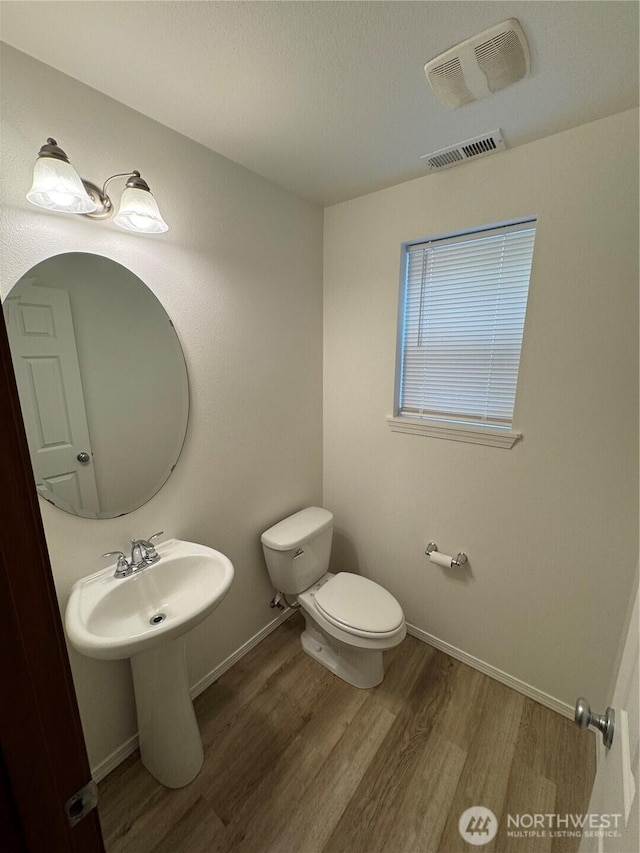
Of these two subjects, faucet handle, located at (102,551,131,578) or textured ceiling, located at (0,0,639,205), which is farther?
faucet handle, located at (102,551,131,578)

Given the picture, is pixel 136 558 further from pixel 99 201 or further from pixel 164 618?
pixel 99 201

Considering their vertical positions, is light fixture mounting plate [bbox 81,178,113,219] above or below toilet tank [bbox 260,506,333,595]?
above

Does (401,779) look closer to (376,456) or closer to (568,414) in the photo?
(376,456)

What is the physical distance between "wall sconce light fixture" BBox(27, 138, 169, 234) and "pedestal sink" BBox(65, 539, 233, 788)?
1.16m

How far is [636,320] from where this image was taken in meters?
1.17

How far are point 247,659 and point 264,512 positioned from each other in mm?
781

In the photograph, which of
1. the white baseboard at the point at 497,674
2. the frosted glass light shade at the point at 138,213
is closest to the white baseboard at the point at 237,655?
the white baseboard at the point at 497,674

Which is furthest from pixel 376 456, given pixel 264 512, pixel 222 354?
pixel 222 354

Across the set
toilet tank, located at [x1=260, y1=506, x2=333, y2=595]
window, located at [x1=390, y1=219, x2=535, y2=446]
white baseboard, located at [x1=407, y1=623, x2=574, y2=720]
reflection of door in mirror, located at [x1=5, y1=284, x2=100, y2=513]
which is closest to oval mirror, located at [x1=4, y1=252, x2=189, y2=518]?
reflection of door in mirror, located at [x1=5, y1=284, x2=100, y2=513]

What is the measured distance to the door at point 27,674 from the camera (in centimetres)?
40

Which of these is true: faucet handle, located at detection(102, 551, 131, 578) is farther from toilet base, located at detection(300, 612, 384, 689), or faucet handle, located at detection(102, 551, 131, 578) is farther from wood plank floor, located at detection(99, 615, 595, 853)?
toilet base, located at detection(300, 612, 384, 689)

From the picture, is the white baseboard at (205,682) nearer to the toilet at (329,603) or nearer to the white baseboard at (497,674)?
the toilet at (329,603)

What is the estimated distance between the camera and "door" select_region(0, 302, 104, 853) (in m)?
0.40

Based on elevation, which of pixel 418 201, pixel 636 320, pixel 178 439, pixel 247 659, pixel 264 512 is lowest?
pixel 247 659
